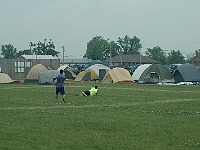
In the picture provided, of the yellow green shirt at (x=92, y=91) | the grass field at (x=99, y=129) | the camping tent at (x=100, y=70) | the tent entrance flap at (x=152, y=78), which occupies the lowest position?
the grass field at (x=99, y=129)

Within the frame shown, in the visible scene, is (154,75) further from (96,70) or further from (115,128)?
(115,128)

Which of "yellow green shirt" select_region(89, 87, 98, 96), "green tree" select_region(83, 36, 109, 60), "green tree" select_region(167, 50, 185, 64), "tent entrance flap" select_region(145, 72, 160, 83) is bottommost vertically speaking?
"yellow green shirt" select_region(89, 87, 98, 96)

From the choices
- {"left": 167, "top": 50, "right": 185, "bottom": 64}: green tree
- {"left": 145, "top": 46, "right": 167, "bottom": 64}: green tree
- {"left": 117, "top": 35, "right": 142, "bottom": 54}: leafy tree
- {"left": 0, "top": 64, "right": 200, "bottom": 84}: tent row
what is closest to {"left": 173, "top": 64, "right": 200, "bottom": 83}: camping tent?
{"left": 0, "top": 64, "right": 200, "bottom": 84}: tent row

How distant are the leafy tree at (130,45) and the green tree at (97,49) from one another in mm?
9121

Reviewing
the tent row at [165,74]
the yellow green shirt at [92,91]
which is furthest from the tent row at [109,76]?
the yellow green shirt at [92,91]

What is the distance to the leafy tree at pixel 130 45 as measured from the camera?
6102 inches

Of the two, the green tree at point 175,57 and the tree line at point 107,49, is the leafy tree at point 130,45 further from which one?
the green tree at point 175,57

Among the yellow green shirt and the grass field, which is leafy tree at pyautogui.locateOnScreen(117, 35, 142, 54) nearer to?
the yellow green shirt

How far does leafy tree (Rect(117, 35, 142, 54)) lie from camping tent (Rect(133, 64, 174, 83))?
101 meters

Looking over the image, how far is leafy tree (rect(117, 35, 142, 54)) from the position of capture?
A: 155000mm

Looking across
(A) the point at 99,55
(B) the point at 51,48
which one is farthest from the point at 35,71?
(B) the point at 51,48

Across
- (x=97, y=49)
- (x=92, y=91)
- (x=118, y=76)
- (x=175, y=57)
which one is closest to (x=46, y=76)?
(x=118, y=76)

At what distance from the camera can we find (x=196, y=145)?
11.2 metres

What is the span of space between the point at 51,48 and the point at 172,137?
469ft
